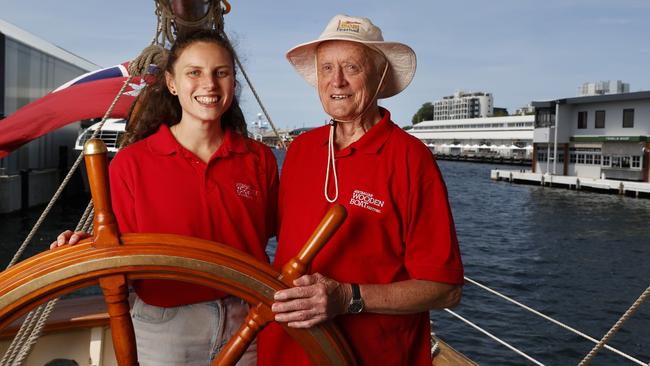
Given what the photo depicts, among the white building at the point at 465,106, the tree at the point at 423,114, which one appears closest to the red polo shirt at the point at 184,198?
the tree at the point at 423,114

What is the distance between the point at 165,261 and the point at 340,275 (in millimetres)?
472

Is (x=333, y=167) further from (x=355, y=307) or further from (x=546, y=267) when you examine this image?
(x=546, y=267)

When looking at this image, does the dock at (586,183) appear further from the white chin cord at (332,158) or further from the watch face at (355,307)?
the watch face at (355,307)

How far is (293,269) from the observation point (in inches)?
48.2

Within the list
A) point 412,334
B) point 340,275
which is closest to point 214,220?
point 340,275

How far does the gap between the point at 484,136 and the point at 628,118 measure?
35.3 meters

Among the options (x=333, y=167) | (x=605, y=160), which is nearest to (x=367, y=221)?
(x=333, y=167)

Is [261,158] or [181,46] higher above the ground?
[181,46]

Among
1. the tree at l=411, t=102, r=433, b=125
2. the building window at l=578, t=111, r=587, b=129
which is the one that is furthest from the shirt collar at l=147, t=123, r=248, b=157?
the tree at l=411, t=102, r=433, b=125

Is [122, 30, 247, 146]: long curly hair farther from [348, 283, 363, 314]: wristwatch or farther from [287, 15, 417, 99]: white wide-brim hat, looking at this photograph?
[348, 283, 363, 314]: wristwatch

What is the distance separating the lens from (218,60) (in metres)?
1.58

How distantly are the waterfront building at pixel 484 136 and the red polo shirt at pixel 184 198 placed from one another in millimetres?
58314

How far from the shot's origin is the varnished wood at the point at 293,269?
1.20 m

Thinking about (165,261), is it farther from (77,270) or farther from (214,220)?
(214,220)
